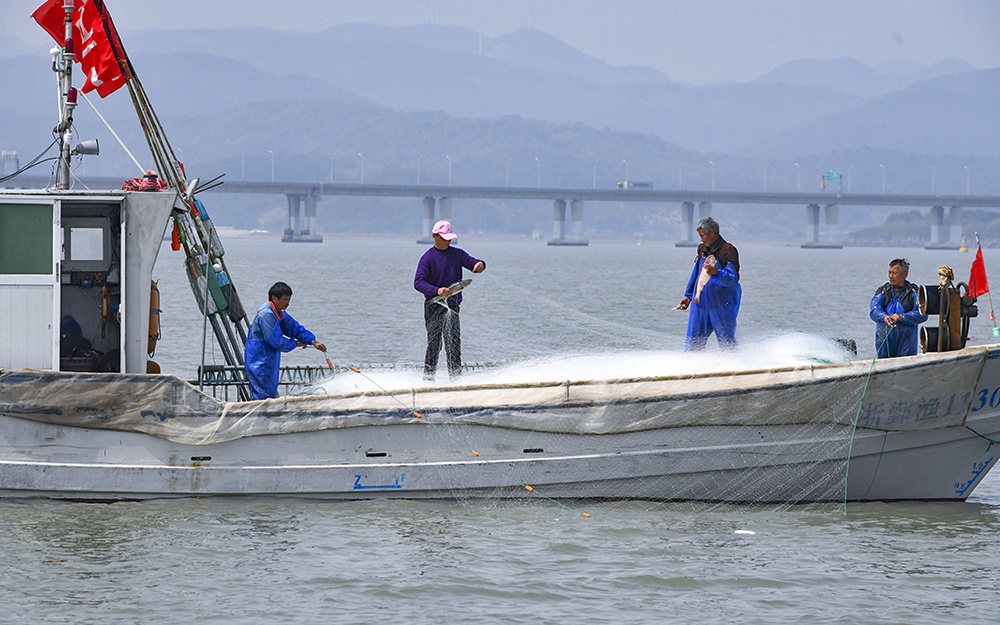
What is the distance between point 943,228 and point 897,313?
195 metres

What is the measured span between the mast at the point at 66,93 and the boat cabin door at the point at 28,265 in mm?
447

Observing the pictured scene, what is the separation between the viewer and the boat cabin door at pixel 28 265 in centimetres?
1138

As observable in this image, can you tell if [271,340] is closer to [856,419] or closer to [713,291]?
[713,291]

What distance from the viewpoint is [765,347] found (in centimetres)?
1223

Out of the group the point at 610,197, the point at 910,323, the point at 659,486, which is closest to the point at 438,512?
the point at 659,486

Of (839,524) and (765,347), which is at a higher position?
(765,347)

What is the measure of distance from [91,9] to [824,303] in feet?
135

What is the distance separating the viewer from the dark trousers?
477 inches

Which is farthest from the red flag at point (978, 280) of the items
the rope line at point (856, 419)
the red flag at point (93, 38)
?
the red flag at point (93, 38)

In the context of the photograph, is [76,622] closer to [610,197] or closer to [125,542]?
[125,542]

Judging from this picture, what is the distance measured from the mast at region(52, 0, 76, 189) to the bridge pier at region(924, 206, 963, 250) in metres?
187

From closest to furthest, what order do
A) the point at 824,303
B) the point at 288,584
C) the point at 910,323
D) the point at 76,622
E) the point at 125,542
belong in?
1. the point at 76,622
2. the point at 288,584
3. the point at 125,542
4. the point at 910,323
5. the point at 824,303

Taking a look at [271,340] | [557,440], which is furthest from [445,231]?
[557,440]

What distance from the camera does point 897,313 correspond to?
1184cm
